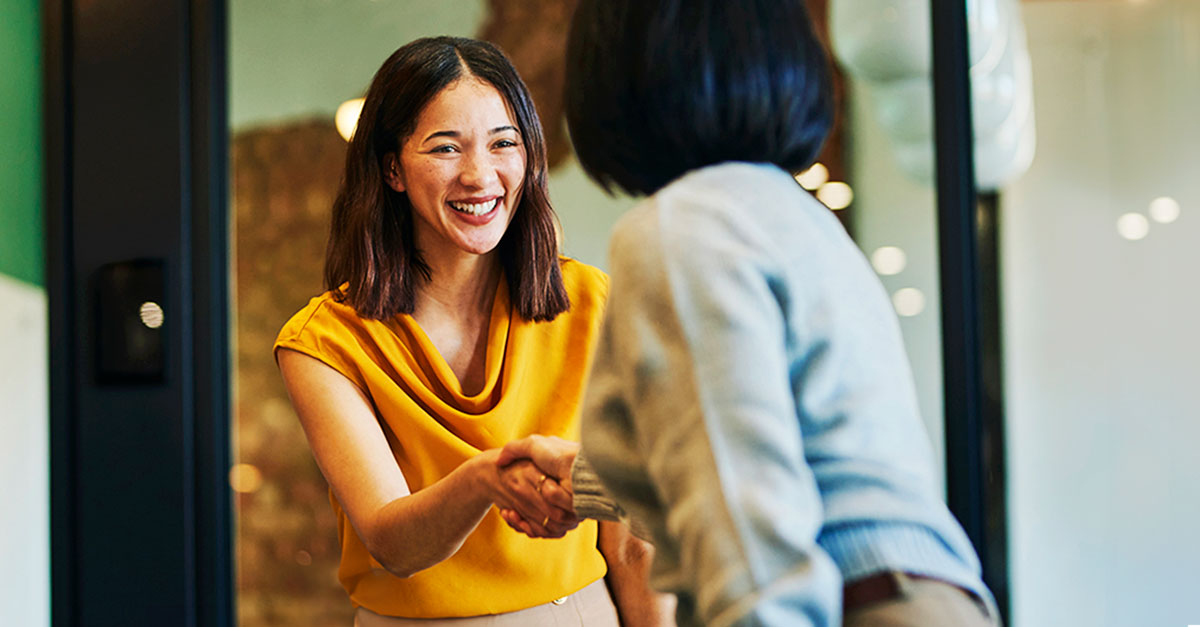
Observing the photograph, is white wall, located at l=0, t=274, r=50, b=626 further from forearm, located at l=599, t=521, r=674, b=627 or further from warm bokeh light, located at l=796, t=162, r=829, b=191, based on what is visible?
warm bokeh light, located at l=796, t=162, r=829, b=191

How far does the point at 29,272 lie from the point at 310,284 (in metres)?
0.45

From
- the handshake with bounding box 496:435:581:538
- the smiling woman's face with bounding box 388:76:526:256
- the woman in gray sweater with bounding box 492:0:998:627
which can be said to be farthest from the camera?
the smiling woman's face with bounding box 388:76:526:256

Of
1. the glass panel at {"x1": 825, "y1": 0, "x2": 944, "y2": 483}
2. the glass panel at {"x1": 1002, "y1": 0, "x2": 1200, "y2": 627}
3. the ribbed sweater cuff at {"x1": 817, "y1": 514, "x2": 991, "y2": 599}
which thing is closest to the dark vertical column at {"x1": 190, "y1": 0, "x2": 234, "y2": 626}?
the glass panel at {"x1": 825, "y1": 0, "x2": 944, "y2": 483}

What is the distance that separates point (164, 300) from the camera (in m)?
1.40

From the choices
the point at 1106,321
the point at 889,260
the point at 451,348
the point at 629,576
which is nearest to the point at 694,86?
the point at 451,348

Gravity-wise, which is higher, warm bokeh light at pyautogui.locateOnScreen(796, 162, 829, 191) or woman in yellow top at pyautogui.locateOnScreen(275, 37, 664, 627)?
warm bokeh light at pyautogui.locateOnScreen(796, 162, 829, 191)

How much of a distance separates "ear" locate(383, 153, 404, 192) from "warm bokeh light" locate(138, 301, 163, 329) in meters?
0.54

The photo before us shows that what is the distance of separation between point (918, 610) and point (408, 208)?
2.12 feet

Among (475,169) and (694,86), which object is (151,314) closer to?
(475,169)

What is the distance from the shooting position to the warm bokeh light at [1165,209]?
1481 mm

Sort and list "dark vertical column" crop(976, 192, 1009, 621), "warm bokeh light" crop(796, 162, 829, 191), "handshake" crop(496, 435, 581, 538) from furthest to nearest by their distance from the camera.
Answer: "dark vertical column" crop(976, 192, 1009, 621) → "warm bokeh light" crop(796, 162, 829, 191) → "handshake" crop(496, 435, 581, 538)

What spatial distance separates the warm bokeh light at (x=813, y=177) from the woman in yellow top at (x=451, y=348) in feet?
1.32

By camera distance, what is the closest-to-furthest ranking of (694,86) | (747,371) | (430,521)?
1. (747,371)
2. (694,86)
3. (430,521)

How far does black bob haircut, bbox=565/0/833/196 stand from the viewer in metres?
0.75
